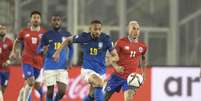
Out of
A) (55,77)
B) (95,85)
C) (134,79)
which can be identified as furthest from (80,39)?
(134,79)

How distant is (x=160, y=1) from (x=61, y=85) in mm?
11258

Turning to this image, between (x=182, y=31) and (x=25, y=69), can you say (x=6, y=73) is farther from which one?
(x=182, y=31)

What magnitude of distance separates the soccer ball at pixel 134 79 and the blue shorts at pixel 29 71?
2.38 meters

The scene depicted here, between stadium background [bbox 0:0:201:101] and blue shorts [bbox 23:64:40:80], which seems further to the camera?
stadium background [bbox 0:0:201:101]

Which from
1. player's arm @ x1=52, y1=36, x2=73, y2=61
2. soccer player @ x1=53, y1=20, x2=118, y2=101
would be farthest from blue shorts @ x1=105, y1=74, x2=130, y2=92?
player's arm @ x1=52, y1=36, x2=73, y2=61

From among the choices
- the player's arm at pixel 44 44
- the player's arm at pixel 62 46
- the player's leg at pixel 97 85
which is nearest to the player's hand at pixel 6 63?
the player's arm at pixel 44 44

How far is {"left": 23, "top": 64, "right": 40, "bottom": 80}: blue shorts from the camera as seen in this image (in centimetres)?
1462

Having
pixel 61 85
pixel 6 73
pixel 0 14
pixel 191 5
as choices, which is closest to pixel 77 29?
pixel 0 14

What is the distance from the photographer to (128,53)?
1348 cm

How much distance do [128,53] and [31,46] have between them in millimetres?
2392

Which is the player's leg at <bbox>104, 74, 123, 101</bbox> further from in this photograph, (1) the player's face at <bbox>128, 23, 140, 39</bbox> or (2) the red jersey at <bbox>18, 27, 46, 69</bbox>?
(2) the red jersey at <bbox>18, 27, 46, 69</bbox>

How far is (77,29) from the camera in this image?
23484mm

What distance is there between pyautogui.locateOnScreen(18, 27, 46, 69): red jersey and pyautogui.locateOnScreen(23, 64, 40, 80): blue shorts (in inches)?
3.1

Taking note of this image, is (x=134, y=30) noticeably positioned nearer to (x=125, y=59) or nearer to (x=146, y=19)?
(x=125, y=59)
